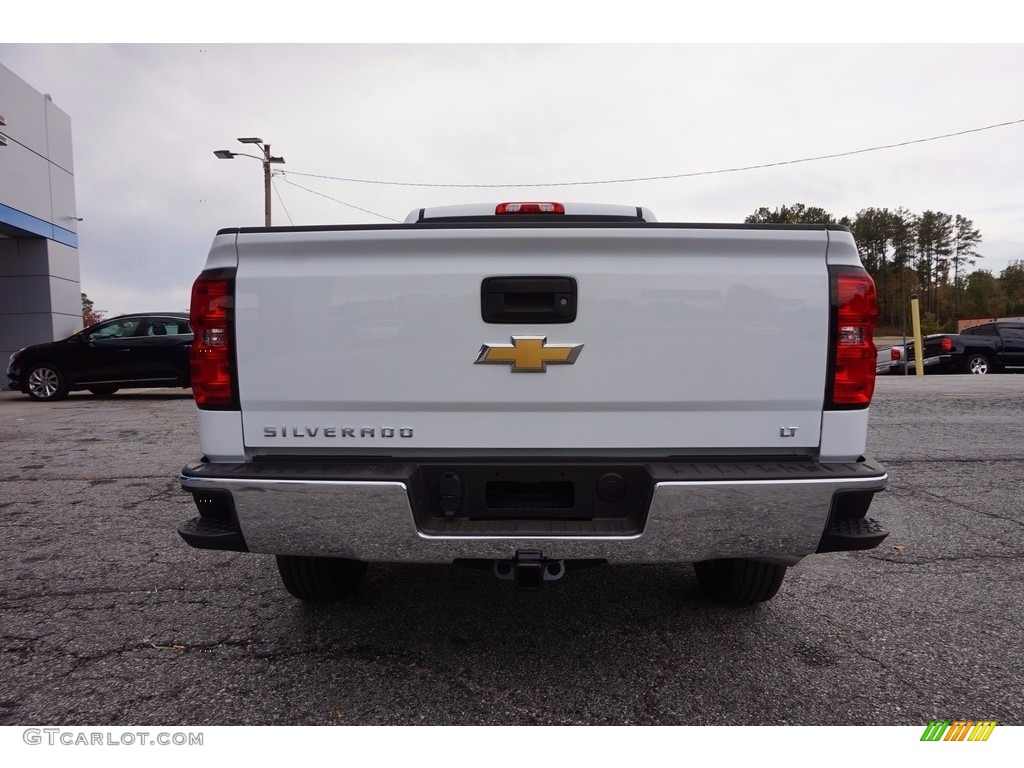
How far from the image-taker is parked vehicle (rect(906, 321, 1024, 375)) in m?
18.9

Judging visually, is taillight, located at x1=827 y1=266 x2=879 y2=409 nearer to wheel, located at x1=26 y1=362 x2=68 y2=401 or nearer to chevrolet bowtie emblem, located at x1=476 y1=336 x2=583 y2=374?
chevrolet bowtie emblem, located at x1=476 y1=336 x2=583 y2=374

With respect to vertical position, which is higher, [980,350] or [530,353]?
[530,353]

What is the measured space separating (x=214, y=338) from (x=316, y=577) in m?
1.23

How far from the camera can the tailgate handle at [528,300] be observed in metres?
2.31

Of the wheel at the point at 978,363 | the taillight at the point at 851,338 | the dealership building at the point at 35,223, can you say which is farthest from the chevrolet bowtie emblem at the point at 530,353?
the wheel at the point at 978,363

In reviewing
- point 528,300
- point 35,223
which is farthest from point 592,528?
point 35,223

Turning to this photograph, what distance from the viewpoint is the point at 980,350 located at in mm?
19266

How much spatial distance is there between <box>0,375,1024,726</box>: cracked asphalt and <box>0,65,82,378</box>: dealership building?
14940mm

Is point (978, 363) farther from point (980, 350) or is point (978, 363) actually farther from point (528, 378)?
point (528, 378)

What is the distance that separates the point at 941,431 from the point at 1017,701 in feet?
22.5

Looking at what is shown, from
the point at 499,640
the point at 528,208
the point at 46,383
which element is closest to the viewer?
the point at 499,640

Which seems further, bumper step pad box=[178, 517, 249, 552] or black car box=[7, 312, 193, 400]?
black car box=[7, 312, 193, 400]

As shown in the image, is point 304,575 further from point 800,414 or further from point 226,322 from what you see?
point 800,414

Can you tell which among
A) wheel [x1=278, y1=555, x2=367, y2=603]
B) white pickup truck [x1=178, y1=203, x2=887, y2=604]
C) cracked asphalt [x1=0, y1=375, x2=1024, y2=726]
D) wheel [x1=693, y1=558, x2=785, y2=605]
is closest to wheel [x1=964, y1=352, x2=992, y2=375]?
cracked asphalt [x1=0, y1=375, x2=1024, y2=726]
